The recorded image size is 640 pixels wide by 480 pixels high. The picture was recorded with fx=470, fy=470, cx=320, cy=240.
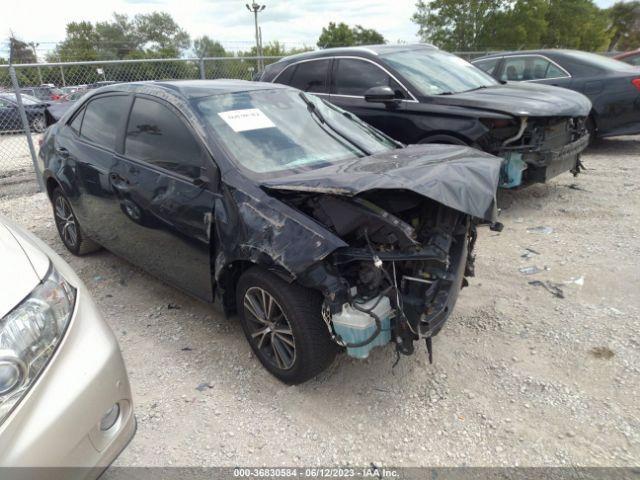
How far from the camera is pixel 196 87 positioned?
3387mm

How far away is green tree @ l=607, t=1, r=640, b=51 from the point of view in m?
44.2

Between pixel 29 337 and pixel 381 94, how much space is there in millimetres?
4362

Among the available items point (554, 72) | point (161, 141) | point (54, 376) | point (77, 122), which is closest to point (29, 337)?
point (54, 376)

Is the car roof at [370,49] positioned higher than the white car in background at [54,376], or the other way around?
the car roof at [370,49]

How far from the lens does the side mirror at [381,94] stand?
513 centimetres

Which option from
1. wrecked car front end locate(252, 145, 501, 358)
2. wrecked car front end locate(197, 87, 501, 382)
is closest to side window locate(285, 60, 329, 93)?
wrecked car front end locate(197, 87, 501, 382)

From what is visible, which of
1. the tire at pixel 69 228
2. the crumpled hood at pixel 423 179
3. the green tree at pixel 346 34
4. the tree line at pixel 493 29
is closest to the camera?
the crumpled hood at pixel 423 179

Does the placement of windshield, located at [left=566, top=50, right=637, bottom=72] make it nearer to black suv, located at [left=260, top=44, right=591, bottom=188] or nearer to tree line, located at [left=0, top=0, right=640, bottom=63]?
black suv, located at [left=260, top=44, right=591, bottom=188]

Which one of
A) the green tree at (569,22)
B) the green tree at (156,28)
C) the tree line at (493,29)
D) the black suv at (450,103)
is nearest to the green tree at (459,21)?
the tree line at (493,29)

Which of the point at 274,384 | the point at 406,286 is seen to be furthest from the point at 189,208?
the point at 406,286

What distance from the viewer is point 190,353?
3.18 m

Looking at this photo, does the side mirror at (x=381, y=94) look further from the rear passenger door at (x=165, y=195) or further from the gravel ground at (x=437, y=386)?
the rear passenger door at (x=165, y=195)

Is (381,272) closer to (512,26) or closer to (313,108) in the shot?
(313,108)

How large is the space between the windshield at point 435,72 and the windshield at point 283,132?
209cm
